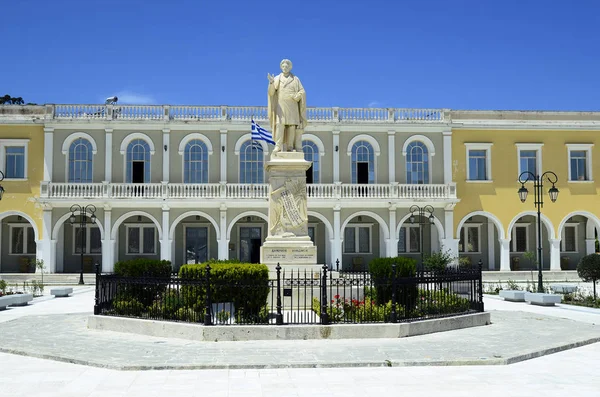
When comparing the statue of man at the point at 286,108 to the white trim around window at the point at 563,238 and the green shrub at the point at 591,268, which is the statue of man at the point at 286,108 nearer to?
the green shrub at the point at 591,268

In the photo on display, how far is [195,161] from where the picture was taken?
35.9 metres

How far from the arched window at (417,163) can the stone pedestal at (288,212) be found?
22.2 m

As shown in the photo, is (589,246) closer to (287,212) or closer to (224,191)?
(224,191)

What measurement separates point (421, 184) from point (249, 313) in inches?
976

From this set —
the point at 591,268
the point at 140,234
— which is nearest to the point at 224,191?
the point at 140,234

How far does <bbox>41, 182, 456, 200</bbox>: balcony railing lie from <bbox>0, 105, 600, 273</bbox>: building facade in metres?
0.06

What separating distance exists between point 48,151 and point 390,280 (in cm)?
2721

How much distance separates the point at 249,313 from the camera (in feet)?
40.9

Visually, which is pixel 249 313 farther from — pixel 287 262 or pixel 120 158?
pixel 120 158

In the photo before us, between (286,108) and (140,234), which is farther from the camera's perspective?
(140,234)

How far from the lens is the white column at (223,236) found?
34812mm

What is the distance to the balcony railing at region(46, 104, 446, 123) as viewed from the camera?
116ft

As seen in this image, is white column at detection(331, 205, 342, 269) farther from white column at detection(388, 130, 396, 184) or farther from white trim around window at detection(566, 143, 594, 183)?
white trim around window at detection(566, 143, 594, 183)

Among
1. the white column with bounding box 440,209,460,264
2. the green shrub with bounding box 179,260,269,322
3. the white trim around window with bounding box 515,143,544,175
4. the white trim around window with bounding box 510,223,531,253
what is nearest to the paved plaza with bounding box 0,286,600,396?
the green shrub with bounding box 179,260,269,322
